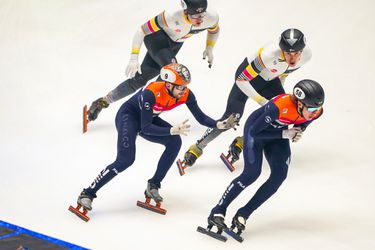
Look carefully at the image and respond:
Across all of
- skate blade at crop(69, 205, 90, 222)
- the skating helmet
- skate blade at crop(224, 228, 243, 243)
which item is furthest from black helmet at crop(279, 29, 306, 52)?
skate blade at crop(69, 205, 90, 222)

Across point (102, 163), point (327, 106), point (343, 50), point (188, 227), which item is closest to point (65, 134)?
point (102, 163)

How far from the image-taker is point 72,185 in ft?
28.8

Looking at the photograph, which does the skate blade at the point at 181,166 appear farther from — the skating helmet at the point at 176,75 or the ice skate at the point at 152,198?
the skating helmet at the point at 176,75

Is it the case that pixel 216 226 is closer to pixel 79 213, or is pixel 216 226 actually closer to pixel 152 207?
pixel 152 207

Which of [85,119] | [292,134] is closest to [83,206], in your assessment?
[292,134]

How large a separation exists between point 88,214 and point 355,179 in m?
3.18

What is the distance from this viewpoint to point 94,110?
34.2ft

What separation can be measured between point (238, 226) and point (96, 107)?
3.55m

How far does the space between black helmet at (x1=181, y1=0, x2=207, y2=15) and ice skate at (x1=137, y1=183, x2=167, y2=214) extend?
2254mm

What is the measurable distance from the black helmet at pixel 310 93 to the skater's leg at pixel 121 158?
1.82 meters

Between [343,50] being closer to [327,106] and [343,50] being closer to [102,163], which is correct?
[327,106]

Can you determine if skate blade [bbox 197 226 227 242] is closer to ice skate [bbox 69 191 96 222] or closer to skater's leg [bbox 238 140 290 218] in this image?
skater's leg [bbox 238 140 290 218]

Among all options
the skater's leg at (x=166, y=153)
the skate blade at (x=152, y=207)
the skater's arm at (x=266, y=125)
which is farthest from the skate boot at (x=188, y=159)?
the skater's arm at (x=266, y=125)

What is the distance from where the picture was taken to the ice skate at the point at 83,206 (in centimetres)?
800
